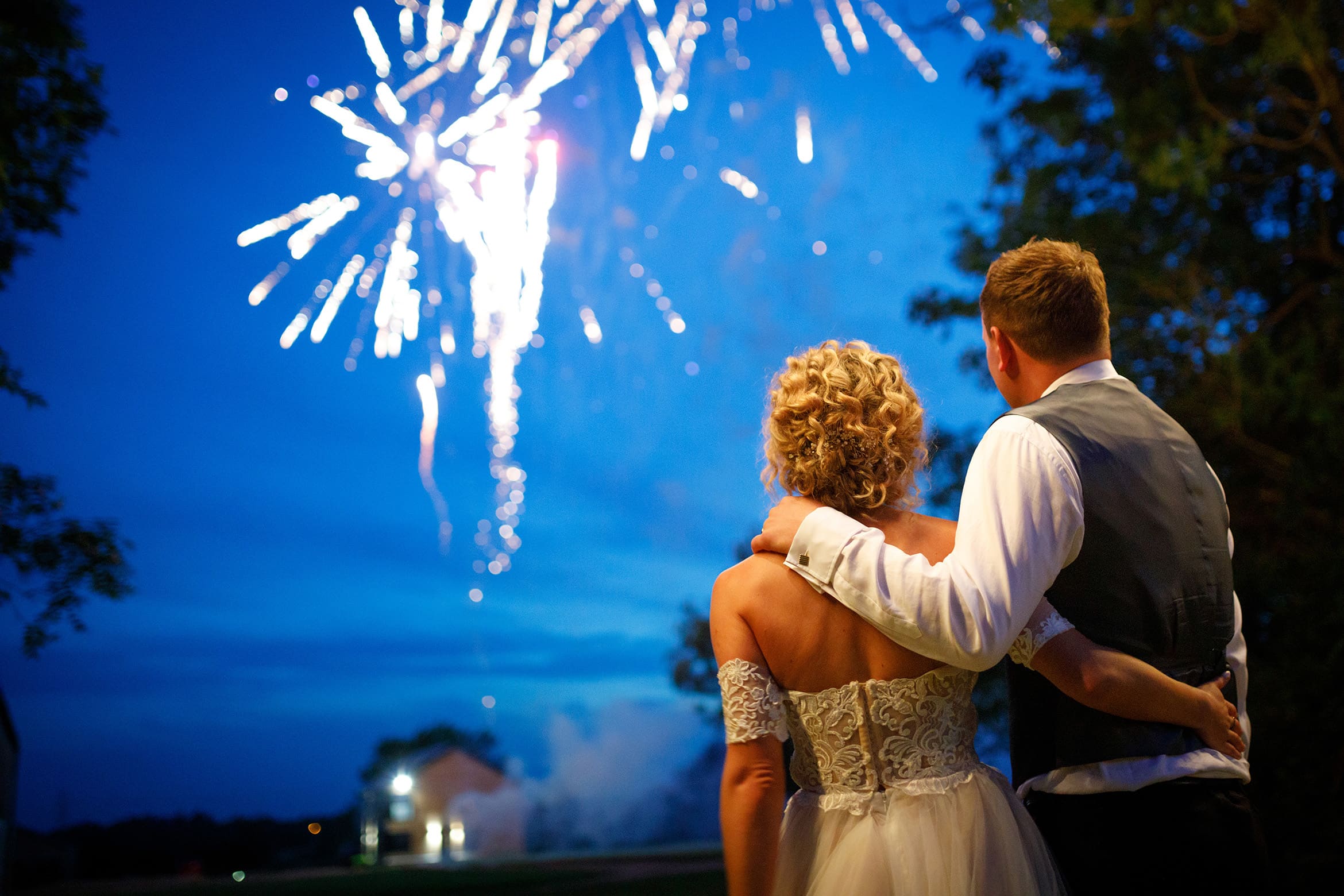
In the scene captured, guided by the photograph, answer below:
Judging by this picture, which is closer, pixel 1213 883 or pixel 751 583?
pixel 1213 883

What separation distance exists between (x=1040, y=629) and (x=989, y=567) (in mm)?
205

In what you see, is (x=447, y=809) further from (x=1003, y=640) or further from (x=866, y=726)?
(x=1003, y=640)

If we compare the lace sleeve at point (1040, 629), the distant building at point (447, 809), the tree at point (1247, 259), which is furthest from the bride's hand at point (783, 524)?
the distant building at point (447, 809)

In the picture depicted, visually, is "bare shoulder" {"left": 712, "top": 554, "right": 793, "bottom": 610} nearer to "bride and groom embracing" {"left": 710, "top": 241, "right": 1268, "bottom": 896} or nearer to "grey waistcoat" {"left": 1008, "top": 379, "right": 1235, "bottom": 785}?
"bride and groom embracing" {"left": 710, "top": 241, "right": 1268, "bottom": 896}

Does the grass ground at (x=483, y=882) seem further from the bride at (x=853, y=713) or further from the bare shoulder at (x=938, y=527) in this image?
the bare shoulder at (x=938, y=527)

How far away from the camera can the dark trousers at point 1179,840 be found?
6.07 feet

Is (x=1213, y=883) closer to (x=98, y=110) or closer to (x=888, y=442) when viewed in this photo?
(x=888, y=442)

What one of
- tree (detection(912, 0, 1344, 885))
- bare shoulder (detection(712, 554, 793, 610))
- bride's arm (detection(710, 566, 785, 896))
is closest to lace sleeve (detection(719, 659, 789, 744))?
bride's arm (detection(710, 566, 785, 896))

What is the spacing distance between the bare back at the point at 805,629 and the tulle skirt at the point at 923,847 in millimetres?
268

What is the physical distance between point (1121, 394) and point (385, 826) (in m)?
39.0

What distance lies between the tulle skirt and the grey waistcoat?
198 millimetres

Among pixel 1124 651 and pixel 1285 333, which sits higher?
pixel 1285 333

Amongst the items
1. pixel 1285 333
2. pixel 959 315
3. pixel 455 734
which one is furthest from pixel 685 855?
pixel 455 734

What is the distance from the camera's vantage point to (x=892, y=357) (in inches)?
82.4
